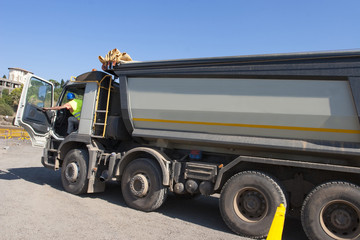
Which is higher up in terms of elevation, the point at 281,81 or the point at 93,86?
the point at 93,86

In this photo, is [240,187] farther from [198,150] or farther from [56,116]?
[56,116]

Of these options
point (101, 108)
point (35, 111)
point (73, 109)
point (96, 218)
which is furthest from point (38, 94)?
point (96, 218)

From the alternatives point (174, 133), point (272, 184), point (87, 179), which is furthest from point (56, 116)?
point (272, 184)

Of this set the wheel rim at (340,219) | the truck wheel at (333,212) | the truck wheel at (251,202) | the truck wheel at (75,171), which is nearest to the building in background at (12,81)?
the truck wheel at (75,171)

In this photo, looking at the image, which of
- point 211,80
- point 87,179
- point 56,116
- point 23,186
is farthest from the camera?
point 56,116

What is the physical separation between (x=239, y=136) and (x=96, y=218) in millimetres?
2722

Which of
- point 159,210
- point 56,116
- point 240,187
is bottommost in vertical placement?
point 159,210

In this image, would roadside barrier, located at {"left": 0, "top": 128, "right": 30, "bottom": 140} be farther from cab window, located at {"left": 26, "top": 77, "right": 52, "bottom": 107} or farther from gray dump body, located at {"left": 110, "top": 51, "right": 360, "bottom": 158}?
gray dump body, located at {"left": 110, "top": 51, "right": 360, "bottom": 158}

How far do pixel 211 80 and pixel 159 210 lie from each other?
276 cm

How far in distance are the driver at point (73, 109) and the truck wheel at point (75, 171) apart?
0.63 m

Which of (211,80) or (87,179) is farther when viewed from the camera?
(87,179)

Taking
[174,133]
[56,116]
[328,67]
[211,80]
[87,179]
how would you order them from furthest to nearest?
[56,116] → [87,179] → [174,133] → [211,80] → [328,67]

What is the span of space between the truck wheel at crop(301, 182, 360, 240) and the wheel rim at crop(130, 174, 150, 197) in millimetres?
2711

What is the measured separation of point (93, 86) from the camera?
623 cm
